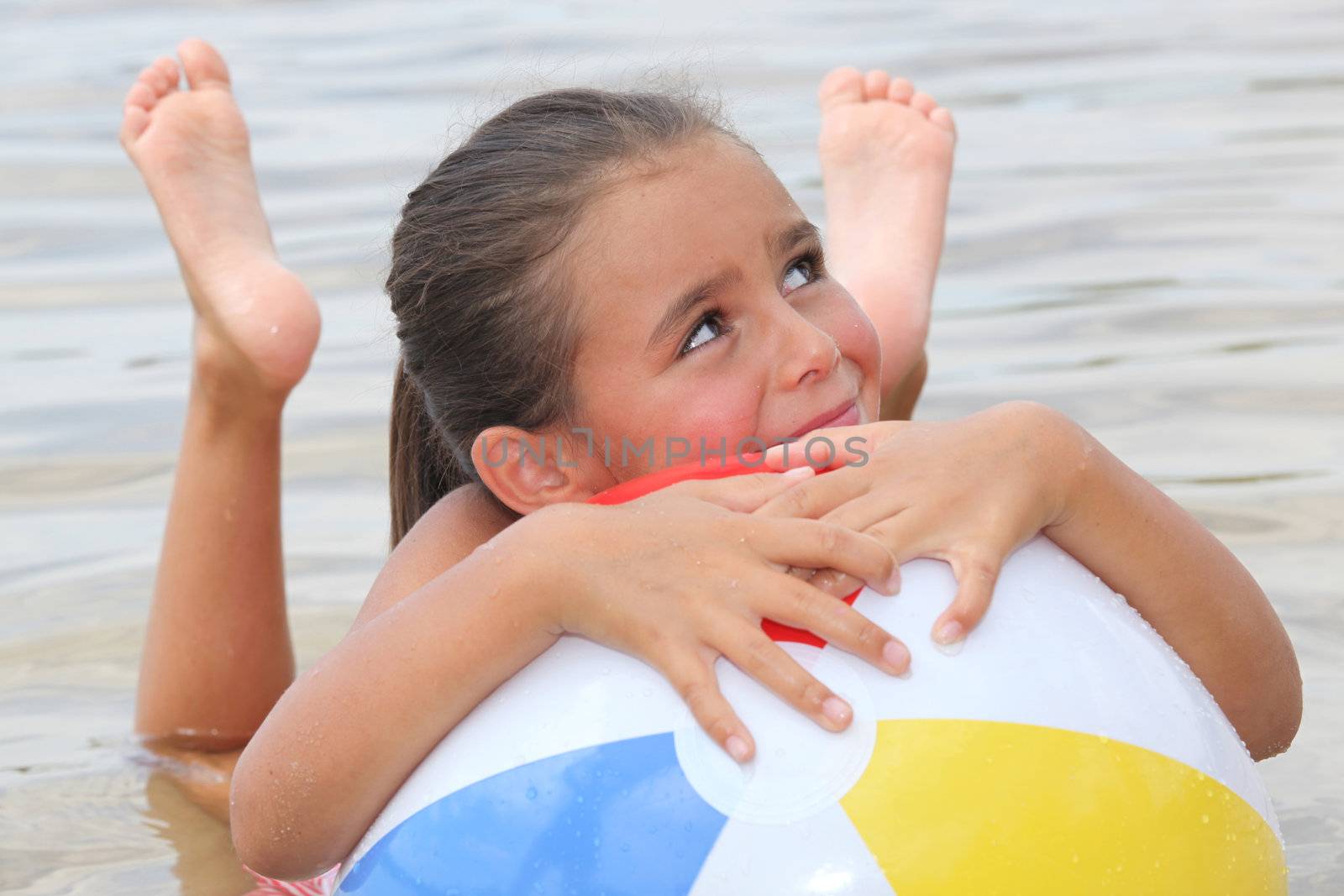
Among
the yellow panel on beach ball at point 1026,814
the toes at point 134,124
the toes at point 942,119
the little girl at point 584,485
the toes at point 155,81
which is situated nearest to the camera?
the yellow panel on beach ball at point 1026,814

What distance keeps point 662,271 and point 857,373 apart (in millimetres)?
420

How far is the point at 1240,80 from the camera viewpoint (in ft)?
32.5

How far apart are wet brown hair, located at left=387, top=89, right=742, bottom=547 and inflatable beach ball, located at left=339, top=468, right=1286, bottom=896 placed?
0.74 metres

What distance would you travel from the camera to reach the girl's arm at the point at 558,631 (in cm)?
232

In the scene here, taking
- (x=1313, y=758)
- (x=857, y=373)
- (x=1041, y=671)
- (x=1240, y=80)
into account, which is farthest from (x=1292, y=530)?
(x=1240, y=80)

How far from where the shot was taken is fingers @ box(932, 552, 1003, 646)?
2322 millimetres

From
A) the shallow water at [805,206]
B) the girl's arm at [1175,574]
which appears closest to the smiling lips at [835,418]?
the girl's arm at [1175,574]

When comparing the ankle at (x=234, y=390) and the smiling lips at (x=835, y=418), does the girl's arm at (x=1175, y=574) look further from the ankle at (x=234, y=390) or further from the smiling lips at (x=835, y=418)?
the ankle at (x=234, y=390)

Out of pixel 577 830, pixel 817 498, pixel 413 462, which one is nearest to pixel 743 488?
pixel 817 498

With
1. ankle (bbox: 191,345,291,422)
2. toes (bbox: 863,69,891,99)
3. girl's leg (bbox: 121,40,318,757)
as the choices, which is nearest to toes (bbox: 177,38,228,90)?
girl's leg (bbox: 121,40,318,757)

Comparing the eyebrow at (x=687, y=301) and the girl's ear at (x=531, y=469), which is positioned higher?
the eyebrow at (x=687, y=301)

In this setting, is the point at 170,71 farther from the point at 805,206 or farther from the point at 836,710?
the point at 805,206

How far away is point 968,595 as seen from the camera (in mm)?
2346

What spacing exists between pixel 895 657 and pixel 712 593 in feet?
0.81
